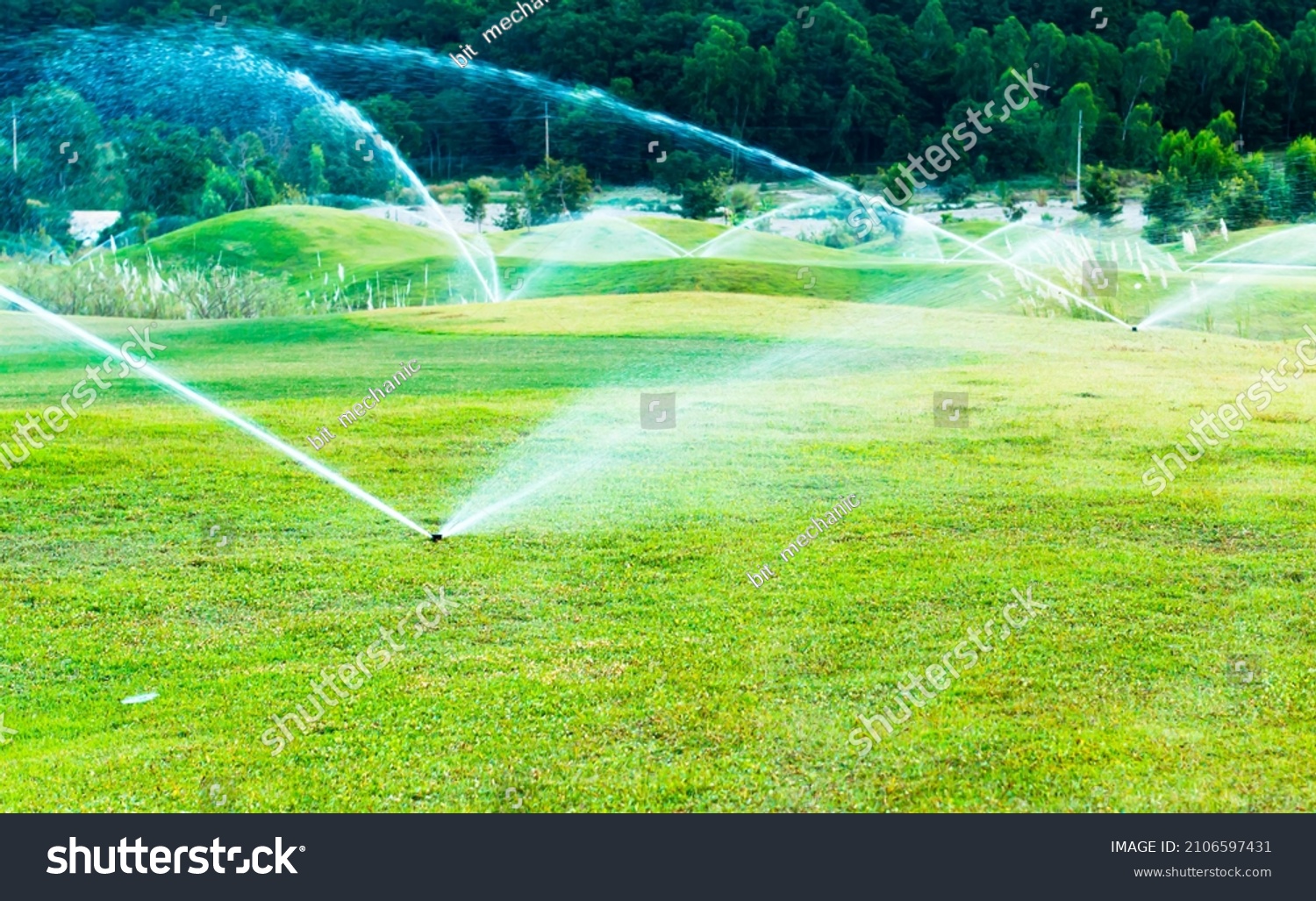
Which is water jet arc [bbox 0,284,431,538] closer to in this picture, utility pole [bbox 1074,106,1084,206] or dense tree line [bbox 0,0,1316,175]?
dense tree line [bbox 0,0,1316,175]

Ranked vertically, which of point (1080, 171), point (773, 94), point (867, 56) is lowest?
point (1080, 171)

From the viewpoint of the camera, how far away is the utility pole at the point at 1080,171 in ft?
54.6

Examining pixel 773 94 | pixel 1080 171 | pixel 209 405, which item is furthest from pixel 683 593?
pixel 773 94

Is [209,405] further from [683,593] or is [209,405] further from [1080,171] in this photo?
[1080,171]

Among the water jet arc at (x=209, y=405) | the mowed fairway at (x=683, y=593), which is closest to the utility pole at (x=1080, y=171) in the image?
the mowed fairway at (x=683, y=593)

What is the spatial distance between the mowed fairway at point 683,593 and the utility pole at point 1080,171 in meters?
5.97

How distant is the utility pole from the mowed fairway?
5.97m

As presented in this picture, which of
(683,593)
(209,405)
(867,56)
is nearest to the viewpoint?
(683,593)

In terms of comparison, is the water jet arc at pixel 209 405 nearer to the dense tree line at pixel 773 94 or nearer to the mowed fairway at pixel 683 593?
the mowed fairway at pixel 683 593

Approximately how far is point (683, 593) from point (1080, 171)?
1219 centimetres

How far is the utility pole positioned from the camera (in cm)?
1666

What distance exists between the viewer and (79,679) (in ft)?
19.6

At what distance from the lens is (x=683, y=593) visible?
6777 millimetres

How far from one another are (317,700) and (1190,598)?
4.11 metres
